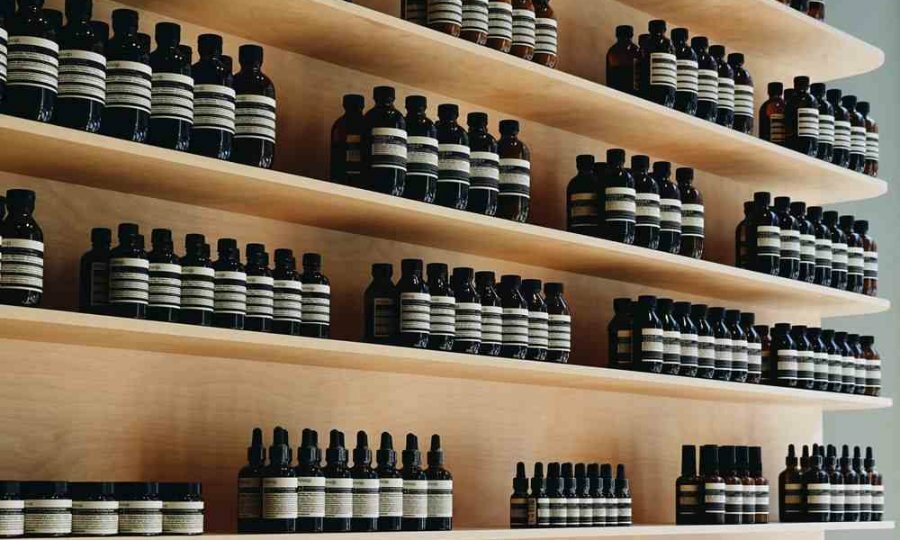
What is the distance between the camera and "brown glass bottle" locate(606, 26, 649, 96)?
3.35 m

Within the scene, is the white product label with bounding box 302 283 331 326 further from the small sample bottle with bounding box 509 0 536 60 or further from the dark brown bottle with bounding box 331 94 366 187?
the small sample bottle with bounding box 509 0 536 60

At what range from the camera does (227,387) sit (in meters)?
2.60

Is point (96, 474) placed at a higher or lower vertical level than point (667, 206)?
lower

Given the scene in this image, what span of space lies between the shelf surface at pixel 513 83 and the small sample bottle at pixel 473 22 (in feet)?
0.19

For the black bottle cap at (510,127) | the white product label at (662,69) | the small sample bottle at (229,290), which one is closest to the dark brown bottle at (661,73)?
the white product label at (662,69)

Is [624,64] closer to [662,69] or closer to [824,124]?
[662,69]

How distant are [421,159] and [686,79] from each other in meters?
0.96

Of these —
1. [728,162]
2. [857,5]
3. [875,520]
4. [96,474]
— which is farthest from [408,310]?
[857,5]

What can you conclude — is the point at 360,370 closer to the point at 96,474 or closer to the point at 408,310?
the point at 408,310

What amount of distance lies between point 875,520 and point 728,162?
1.08m

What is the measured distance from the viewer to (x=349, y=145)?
8.75 feet

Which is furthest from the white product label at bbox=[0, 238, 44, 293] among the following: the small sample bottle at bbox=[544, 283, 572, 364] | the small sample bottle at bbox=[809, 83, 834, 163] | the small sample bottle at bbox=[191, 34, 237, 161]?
the small sample bottle at bbox=[809, 83, 834, 163]

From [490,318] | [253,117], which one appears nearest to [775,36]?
[490,318]

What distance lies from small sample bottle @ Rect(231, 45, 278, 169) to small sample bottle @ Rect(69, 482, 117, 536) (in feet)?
2.08
